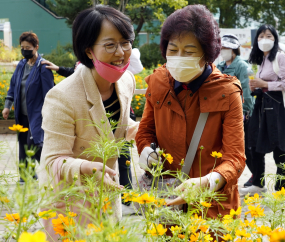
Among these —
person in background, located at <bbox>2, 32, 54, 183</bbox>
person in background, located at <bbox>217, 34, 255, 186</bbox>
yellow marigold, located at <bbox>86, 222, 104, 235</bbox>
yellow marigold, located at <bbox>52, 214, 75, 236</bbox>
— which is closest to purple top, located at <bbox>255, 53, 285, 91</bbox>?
person in background, located at <bbox>217, 34, 255, 186</bbox>

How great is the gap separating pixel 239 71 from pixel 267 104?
79cm

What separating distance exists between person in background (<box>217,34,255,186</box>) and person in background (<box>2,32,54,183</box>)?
2509 mm

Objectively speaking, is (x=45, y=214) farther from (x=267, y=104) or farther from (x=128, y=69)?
(x=128, y=69)

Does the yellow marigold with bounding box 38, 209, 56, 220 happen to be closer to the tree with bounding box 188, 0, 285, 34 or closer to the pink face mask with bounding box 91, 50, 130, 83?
the pink face mask with bounding box 91, 50, 130, 83

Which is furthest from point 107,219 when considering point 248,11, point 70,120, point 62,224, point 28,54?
point 248,11

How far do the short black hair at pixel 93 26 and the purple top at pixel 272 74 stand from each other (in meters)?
3.12

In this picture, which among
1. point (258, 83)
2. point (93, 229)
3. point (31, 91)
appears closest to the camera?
point (93, 229)

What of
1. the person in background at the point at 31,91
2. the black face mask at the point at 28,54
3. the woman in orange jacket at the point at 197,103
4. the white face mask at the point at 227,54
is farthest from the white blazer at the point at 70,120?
the white face mask at the point at 227,54

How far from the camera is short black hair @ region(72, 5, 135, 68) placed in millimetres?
2006

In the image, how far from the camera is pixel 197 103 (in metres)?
2.00

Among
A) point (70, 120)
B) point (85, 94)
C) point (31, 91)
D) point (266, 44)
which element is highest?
point (266, 44)

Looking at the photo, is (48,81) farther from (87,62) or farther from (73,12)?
(73,12)

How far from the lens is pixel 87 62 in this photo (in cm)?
215

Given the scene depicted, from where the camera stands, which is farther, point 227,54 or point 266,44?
point 227,54
